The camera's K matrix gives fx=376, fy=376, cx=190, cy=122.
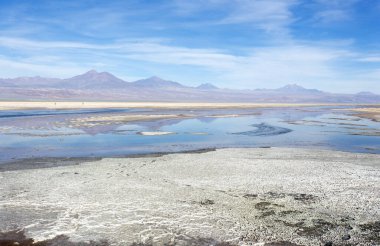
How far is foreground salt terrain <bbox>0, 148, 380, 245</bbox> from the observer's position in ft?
30.2

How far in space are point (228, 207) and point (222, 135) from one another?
62.9 feet

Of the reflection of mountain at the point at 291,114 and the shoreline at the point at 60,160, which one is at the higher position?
the reflection of mountain at the point at 291,114

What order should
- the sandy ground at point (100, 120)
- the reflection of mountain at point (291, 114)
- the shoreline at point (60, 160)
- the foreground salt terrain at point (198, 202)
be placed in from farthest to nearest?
the reflection of mountain at point (291, 114)
the sandy ground at point (100, 120)
the shoreline at point (60, 160)
the foreground salt terrain at point (198, 202)

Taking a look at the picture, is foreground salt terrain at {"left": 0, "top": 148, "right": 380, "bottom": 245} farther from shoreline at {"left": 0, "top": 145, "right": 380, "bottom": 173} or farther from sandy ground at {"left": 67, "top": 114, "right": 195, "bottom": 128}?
sandy ground at {"left": 67, "top": 114, "right": 195, "bottom": 128}

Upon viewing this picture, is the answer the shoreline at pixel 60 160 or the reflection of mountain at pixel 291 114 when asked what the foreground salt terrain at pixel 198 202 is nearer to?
the shoreline at pixel 60 160

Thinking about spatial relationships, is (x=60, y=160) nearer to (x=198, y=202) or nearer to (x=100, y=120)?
(x=198, y=202)

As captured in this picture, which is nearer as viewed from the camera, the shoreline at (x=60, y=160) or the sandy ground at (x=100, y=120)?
the shoreline at (x=60, y=160)

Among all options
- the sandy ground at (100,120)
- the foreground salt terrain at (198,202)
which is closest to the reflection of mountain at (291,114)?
the sandy ground at (100,120)

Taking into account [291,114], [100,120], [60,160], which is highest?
[100,120]

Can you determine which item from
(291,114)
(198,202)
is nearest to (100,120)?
(198,202)

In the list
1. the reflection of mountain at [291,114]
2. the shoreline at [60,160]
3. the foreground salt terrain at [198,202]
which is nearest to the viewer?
the foreground salt terrain at [198,202]

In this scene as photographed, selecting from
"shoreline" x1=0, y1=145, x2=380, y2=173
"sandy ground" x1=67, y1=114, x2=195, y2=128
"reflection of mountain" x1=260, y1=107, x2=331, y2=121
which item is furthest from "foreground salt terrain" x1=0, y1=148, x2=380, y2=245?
"reflection of mountain" x1=260, y1=107, x2=331, y2=121

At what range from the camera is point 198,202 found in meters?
11.5

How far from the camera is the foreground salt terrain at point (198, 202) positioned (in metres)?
9.21
